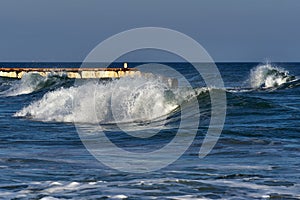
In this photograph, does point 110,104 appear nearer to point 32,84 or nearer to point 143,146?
point 143,146

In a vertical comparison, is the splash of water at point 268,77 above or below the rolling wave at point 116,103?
above

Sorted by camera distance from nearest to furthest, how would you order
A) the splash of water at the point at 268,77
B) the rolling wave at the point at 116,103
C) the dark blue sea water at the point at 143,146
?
the dark blue sea water at the point at 143,146 → the rolling wave at the point at 116,103 → the splash of water at the point at 268,77

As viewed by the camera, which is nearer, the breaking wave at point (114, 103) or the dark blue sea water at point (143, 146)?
the dark blue sea water at point (143, 146)

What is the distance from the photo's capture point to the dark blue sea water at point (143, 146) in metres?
10.5

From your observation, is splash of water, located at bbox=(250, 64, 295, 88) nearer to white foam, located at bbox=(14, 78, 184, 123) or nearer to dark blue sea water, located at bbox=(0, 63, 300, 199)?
dark blue sea water, located at bbox=(0, 63, 300, 199)

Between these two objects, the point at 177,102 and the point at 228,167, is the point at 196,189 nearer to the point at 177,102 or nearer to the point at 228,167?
the point at 228,167

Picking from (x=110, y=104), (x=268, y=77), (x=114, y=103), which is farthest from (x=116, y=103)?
(x=268, y=77)

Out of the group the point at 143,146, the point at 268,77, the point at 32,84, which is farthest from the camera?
the point at 32,84

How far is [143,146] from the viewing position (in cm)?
1567

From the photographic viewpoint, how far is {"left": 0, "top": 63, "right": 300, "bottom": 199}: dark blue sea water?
10500mm

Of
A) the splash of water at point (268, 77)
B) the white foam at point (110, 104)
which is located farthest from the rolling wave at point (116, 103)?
the splash of water at point (268, 77)

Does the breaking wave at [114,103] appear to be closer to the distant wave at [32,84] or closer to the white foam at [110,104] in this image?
the white foam at [110,104]

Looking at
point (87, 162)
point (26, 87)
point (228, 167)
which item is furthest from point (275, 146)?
point (26, 87)

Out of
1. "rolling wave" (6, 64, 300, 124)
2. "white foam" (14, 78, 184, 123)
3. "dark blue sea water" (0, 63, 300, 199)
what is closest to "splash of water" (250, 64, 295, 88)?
"dark blue sea water" (0, 63, 300, 199)
